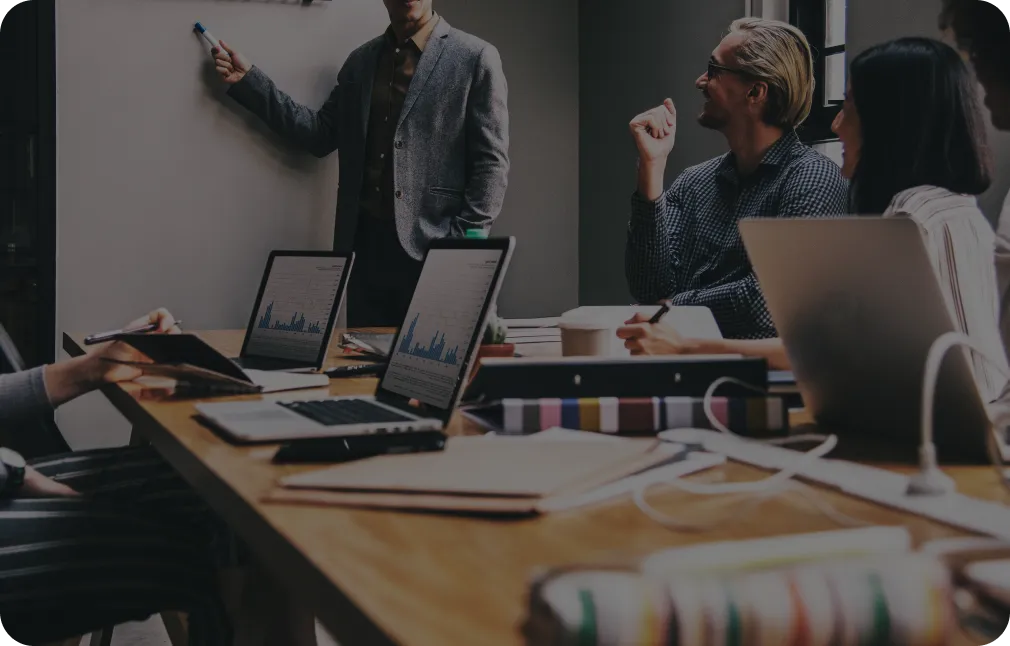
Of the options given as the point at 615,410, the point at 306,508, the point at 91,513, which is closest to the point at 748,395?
the point at 615,410

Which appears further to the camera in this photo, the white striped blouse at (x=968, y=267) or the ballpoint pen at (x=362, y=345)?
the ballpoint pen at (x=362, y=345)

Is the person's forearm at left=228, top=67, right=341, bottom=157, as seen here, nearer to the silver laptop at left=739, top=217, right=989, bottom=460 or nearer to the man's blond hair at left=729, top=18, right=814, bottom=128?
the man's blond hair at left=729, top=18, right=814, bottom=128

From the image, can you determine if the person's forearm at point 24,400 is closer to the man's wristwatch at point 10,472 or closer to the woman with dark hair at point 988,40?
the man's wristwatch at point 10,472

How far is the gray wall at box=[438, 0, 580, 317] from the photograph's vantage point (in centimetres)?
479

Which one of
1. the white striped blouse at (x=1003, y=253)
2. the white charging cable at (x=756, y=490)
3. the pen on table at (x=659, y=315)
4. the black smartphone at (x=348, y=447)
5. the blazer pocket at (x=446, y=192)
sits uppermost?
the blazer pocket at (x=446, y=192)

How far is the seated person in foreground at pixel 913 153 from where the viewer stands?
1409 mm

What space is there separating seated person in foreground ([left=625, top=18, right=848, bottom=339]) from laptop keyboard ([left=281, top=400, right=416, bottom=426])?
1.14m

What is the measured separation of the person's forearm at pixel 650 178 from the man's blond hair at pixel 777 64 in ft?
0.96

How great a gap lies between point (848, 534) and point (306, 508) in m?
0.39

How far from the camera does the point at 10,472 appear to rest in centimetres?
120

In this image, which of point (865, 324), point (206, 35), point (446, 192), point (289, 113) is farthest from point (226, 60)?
point (865, 324)

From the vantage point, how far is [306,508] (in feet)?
2.37

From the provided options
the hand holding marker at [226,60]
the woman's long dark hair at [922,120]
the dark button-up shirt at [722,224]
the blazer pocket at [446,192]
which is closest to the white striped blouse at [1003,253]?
the woman's long dark hair at [922,120]

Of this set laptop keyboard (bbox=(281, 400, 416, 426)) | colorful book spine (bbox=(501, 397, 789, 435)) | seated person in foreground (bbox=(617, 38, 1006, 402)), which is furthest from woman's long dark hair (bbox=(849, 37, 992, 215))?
laptop keyboard (bbox=(281, 400, 416, 426))
